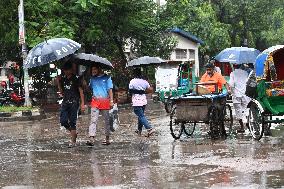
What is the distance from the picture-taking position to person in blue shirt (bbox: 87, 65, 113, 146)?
13094 millimetres

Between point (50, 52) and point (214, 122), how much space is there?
12.6ft

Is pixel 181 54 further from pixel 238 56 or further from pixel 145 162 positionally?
pixel 145 162

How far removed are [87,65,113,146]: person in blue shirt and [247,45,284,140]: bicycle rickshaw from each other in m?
3.06

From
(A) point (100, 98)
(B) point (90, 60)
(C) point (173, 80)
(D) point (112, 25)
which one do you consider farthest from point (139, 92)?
(C) point (173, 80)

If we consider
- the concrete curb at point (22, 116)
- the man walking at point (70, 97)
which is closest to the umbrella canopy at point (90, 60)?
the man walking at point (70, 97)

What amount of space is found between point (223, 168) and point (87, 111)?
15.9 meters

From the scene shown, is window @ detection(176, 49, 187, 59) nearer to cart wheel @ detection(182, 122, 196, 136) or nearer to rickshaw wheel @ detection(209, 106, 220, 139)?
cart wheel @ detection(182, 122, 196, 136)

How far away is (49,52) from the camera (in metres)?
12.5

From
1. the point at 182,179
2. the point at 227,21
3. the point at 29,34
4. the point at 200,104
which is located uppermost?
the point at 227,21

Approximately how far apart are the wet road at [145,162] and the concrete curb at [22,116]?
20.5ft

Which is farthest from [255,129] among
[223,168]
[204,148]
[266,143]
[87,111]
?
[87,111]

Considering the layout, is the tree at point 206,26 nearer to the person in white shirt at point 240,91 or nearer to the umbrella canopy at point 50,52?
the person in white shirt at point 240,91

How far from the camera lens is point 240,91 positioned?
1468cm

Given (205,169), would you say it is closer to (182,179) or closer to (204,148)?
(182,179)
